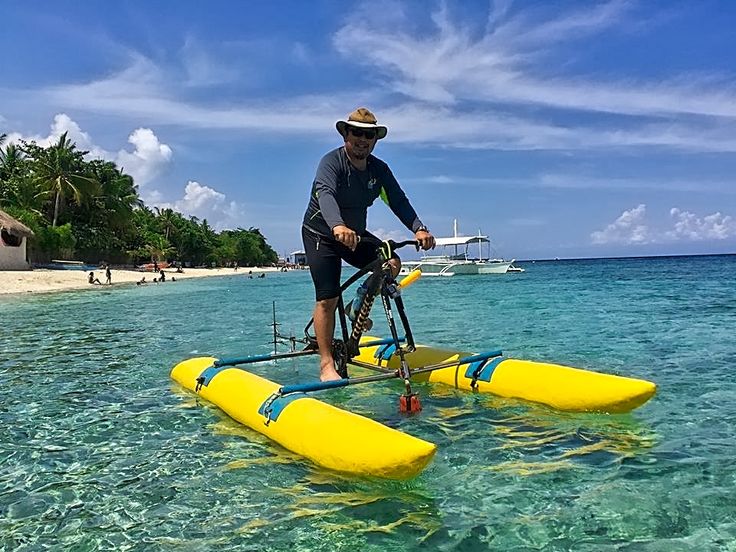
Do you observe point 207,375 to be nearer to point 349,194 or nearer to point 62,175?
point 349,194

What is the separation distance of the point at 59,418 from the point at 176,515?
3.05m

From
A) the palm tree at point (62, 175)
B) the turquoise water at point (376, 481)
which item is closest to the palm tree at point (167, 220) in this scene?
the palm tree at point (62, 175)

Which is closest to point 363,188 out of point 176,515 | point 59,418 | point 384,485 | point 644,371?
point 384,485

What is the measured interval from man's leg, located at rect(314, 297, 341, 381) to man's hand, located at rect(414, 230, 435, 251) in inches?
38.2

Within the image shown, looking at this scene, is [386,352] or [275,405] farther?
[386,352]

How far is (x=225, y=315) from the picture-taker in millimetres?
19750

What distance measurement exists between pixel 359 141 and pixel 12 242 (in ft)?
179

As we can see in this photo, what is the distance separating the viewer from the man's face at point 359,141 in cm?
544

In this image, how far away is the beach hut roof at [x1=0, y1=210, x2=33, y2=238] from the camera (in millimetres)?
47688

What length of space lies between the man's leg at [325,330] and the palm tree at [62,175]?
62732 millimetres

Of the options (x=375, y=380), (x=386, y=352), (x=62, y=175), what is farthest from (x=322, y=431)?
(x=62, y=175)

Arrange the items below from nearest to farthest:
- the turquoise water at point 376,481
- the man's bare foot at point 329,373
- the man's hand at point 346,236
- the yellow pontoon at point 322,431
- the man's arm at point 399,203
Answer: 1. the turquoise water at point 376,481
2. the yellow pontoon at point 322,431
3. the man's hand at point 346,236
4. the man's bare foot at point 329,373
5. the man's arm at point 399,203

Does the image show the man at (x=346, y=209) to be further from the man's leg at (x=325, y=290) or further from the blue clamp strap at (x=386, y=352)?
the blue clamp strap at (x=386, y=352)

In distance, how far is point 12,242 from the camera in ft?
169
